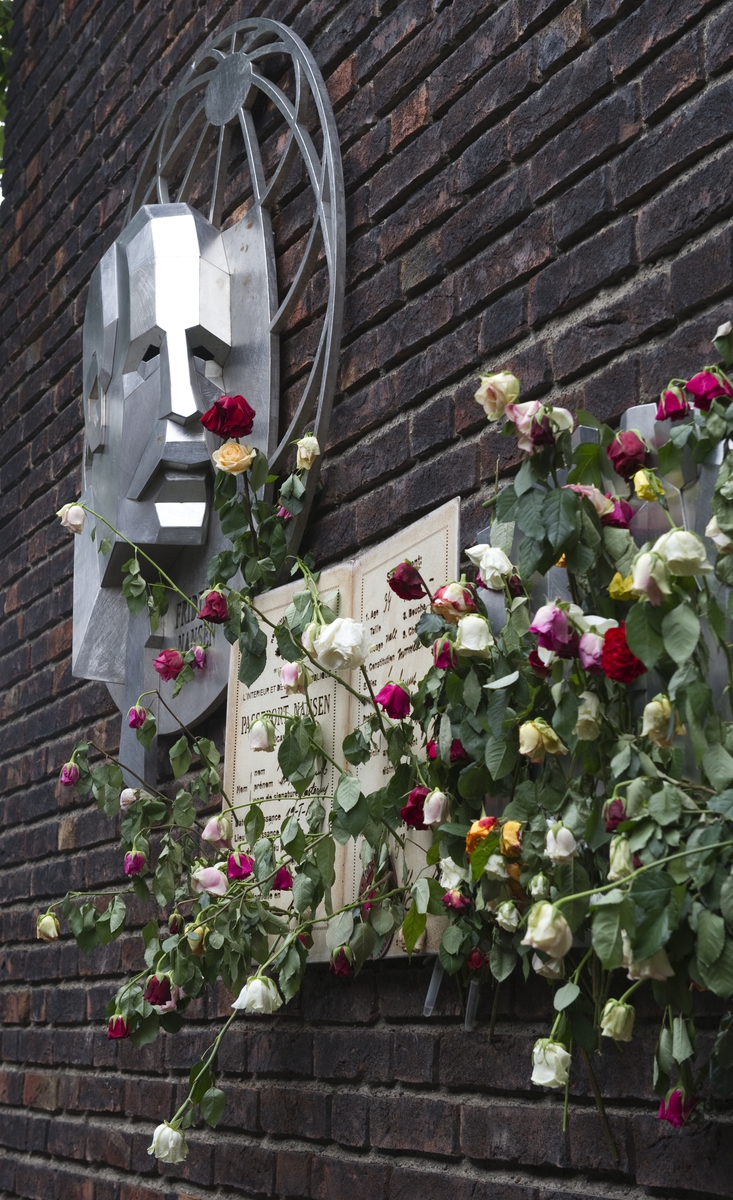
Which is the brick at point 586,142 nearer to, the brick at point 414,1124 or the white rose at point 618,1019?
the white rose at point 618,1019

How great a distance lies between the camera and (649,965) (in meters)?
0.93

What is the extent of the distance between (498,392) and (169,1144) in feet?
3.34

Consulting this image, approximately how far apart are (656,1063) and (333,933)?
53 centimetres

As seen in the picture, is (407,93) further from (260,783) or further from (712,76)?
(260,783)

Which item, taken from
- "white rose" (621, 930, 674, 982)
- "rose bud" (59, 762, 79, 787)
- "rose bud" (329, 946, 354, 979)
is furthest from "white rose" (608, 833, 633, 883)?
"rose bud" (59, 762, 79, 787)

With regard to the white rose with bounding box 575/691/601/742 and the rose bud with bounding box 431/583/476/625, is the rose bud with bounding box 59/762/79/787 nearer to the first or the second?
the rose bud with bounding box 431/583/476/625

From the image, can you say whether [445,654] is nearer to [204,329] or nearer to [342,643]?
[342,643]

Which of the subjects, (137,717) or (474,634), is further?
(137,717)

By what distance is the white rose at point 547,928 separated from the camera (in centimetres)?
94

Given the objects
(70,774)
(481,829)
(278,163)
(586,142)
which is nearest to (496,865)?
(481,829)

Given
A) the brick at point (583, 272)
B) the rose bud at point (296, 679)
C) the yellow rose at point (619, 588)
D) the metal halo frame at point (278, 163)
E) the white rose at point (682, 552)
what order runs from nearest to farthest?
the white rose at point (682, 552) → the yellow rose at point (619, 588) → the brick at point (583, 272) → the rose bud at point (296, 679) → the metal halo frame at point (278, 163)

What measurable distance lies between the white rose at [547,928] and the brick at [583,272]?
0.73 meters

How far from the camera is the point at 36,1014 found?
8.48 ft

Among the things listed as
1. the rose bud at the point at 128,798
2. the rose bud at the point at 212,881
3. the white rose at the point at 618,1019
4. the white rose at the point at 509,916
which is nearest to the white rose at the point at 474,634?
the white rose at the point at 509,916
